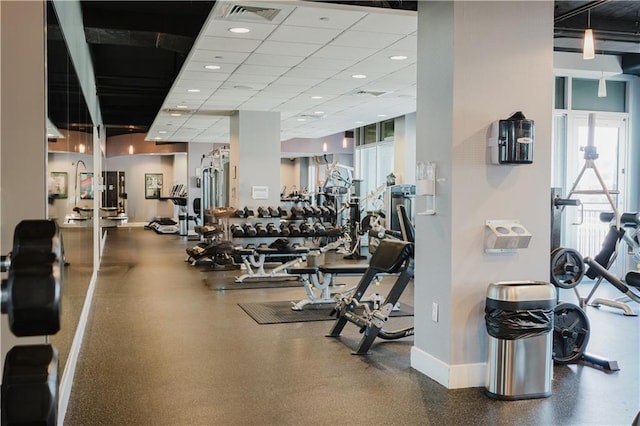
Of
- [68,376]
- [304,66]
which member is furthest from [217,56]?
[68,376]

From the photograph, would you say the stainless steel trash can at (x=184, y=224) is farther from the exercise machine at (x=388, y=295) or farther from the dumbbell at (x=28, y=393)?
the dumbbell at (x=28, y=393)

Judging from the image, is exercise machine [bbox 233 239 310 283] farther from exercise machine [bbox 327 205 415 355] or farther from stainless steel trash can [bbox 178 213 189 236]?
stainless steel trash can [bbox 178 213 189 236]

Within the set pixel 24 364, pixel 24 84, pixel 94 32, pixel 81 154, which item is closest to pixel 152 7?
pixel 94 32

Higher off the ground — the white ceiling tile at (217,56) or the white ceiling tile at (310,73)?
the white ceiling tile at (217,56)

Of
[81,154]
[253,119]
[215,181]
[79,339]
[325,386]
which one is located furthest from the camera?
[215,181]

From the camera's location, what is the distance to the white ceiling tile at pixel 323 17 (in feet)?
15.7

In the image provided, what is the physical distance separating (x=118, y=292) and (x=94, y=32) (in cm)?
314

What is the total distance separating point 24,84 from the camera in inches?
107

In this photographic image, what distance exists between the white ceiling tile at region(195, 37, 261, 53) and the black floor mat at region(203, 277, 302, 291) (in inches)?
128

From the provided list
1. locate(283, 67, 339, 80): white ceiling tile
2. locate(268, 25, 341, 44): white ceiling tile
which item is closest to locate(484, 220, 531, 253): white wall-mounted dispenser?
locate(268, 25, 341, 44): white ceiling tile

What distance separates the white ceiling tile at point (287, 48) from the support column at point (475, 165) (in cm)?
190

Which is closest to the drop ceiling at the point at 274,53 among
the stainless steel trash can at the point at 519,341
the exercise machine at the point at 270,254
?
the exercise machine at the point at 270,254

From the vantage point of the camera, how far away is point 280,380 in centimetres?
411

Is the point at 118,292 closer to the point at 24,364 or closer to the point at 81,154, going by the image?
the point at 81,154
